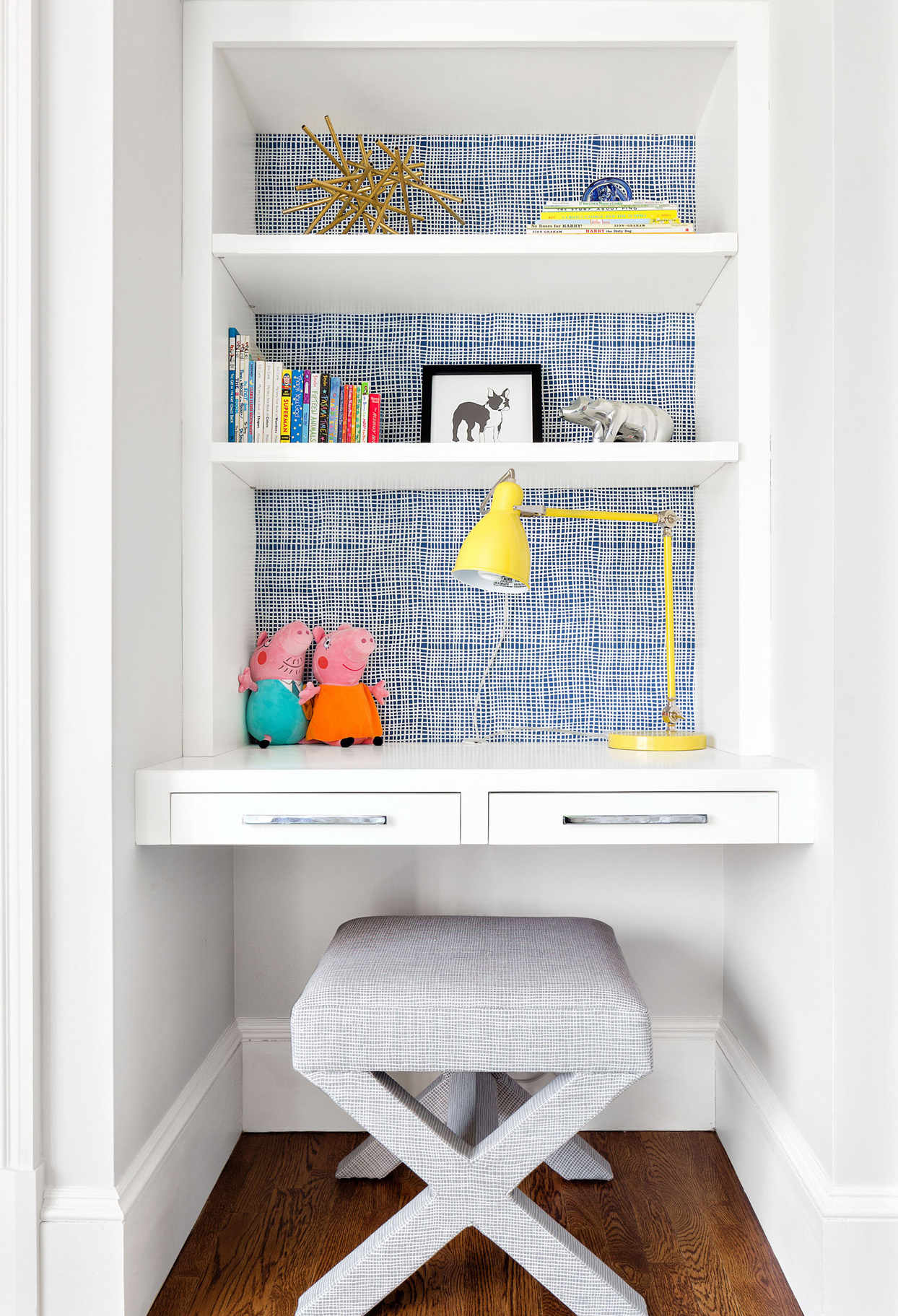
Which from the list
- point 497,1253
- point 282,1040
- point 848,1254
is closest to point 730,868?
point 848,1254

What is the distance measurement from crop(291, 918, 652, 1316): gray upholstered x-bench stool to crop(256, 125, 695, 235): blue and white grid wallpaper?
1.70 metres

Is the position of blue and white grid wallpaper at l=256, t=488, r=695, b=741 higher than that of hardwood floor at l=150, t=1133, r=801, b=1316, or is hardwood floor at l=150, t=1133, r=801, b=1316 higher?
blue and white grid wallpaper at l=256, t=488, r=695, b=741

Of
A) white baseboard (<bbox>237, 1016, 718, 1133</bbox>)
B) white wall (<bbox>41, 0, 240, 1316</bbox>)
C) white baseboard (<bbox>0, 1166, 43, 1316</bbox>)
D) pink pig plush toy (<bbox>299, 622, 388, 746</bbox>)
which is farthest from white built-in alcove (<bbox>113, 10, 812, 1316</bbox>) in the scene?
white baseboard (<bbox>0, 1166, 43, 1316</bbox>)

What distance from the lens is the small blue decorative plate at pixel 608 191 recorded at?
1.93 m

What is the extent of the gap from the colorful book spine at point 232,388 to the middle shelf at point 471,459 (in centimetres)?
8

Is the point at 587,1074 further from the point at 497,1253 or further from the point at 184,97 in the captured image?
the point at 184,97

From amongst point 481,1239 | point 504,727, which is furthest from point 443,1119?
point 504,727

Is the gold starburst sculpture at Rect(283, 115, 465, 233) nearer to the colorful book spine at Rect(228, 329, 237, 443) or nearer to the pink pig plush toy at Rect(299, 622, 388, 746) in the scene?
the colorful book spine at Rect(228, 329, 237, 443)

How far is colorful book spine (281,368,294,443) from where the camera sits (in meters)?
1.89

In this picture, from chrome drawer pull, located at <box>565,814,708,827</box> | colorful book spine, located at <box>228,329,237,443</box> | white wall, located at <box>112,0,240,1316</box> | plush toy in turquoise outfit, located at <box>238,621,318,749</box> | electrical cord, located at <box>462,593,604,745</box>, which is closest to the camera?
white wall, located at <box>112,0,240,1316</box>

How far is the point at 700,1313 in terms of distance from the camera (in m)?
1.42

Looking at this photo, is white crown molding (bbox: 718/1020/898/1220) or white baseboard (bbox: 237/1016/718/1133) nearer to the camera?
white crown molding (bbox: 718/1020/898/1220)

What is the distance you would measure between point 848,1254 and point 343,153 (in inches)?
95.2

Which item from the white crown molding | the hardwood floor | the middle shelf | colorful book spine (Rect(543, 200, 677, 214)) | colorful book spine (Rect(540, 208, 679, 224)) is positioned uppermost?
colorful book spine (Rect(543, 200, 677, 214))
